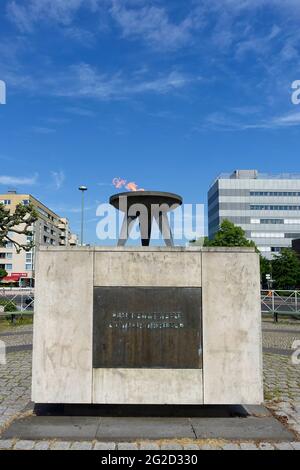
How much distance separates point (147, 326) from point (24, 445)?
2.14 m

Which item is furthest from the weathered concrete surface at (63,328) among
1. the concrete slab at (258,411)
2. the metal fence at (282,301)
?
the metal fence at (282,301)

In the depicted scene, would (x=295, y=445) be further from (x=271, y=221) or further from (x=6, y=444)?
(x=271, y=221)

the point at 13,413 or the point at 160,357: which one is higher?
the point at 160,357

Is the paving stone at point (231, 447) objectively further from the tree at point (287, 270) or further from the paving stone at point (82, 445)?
the tree at point (287, 270)

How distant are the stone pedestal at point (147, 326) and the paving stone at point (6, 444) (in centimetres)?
83

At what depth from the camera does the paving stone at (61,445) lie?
4906 millimetres

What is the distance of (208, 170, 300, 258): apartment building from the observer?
91.1 metres

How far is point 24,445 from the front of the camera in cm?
500

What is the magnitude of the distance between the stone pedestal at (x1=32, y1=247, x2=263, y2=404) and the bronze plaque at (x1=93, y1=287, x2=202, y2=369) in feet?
0.05

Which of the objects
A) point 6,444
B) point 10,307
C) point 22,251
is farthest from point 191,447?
point 22,251

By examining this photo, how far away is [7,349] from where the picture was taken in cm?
1223

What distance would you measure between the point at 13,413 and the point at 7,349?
634 centimetres
